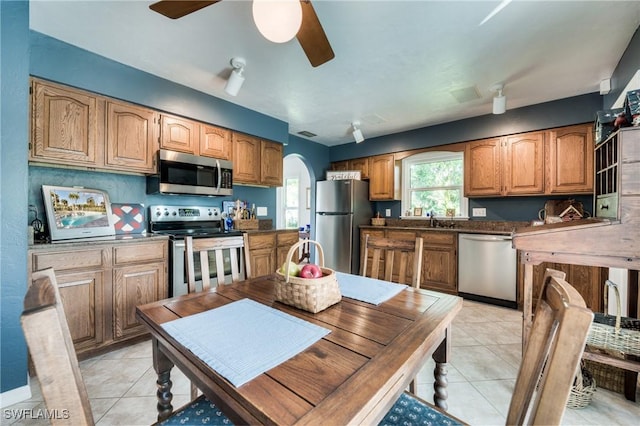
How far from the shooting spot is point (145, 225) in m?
2.79

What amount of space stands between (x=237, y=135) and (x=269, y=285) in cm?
248

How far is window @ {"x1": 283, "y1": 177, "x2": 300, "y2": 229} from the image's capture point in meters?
7.05

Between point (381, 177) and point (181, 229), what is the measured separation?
126 inches

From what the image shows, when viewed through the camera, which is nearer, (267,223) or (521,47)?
(521,47)

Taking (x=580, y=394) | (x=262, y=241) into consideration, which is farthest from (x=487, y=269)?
(x=262, y=241)

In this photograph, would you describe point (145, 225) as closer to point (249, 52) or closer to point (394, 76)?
point (249, 52)

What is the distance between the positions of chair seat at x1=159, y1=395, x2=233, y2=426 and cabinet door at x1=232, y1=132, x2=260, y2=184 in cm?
270

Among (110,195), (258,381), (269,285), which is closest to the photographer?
(258,381)

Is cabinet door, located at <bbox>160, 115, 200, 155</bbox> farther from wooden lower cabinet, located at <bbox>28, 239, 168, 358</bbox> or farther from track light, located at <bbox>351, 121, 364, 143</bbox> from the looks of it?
track light, located at <bbox>351, 121, 364, 143</bbox>

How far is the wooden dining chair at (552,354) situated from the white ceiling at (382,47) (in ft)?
6.06

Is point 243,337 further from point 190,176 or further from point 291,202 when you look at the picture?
point 291,202

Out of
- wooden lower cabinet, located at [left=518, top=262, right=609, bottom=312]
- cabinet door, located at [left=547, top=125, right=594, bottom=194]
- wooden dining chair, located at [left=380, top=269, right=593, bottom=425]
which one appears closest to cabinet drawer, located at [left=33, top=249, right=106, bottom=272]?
wooden dining chair, located at [left=380, top=269, right=593, bottom=425]

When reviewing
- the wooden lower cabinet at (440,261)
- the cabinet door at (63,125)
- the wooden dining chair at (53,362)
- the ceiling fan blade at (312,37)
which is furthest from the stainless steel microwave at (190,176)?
the wooden dining chair at (53,362)

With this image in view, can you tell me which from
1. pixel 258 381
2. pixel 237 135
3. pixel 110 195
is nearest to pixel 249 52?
pixel 237 135
